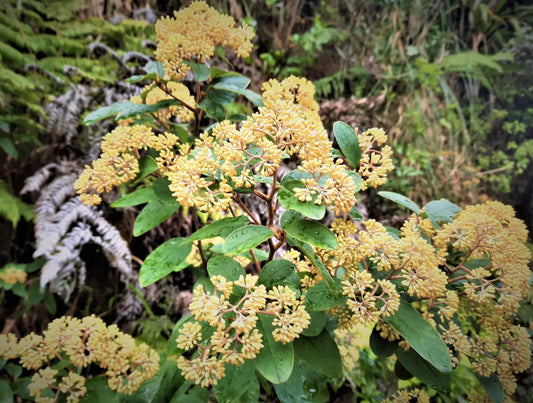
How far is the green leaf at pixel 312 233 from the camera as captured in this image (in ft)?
1.22

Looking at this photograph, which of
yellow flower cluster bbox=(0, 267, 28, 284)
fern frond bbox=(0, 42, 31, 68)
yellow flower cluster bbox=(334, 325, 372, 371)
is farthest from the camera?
fern frond bbox=(0, 42, 31, 68)

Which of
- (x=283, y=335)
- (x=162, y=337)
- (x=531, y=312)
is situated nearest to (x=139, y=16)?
A: (x=162, y=337)

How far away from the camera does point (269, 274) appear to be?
45 cm

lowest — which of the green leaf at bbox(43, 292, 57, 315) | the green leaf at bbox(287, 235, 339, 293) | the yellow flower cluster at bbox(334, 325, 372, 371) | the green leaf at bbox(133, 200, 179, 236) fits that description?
the yellow flower cluster at bbox(334, 325, 372, 371)

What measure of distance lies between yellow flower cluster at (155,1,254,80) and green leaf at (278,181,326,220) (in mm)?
301

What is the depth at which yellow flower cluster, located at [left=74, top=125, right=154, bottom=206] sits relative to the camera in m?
0.47

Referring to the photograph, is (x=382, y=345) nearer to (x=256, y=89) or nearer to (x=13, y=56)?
(x=256, y=89)

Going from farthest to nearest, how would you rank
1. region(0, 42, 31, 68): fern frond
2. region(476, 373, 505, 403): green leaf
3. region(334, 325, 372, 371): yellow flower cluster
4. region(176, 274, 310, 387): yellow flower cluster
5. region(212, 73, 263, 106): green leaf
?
1. region(0, 42, 31, 68): fern frond
2. region(334, 325, 372, 371): yellow flower cluster
3. region(212, 73, 263, 106): green leaf
4. region(476, 373, 505, 403): green leaf
5. region(176, 274, 310, 387): yellow flower cluster

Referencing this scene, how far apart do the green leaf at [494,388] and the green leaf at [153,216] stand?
1.90 ft

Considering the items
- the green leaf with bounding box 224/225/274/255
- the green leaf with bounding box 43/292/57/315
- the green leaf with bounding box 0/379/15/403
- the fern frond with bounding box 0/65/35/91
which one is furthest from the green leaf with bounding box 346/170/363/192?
the fern frond with bounding box 0/65/35/91

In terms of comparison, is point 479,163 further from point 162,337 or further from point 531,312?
point 162,337

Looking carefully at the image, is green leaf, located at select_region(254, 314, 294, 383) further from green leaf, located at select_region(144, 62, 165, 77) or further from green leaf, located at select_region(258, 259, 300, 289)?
green leaf, located at select_region(144, 62, 165, 77)

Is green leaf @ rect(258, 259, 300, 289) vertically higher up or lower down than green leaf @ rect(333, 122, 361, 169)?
lower down

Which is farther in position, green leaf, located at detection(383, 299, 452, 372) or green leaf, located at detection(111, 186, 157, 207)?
green leaf, located at detection(111, 186, 157, 207)
